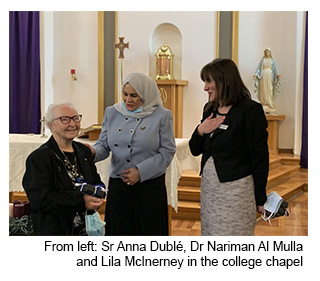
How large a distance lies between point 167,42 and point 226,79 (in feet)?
22.0

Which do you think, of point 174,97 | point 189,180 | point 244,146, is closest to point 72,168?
point 244,146

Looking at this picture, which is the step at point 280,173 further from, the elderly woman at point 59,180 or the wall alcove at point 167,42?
the elderly woman at point 59,180

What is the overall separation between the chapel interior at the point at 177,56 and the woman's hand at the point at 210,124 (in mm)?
5189

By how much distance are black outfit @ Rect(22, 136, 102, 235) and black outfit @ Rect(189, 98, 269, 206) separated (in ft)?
2.40

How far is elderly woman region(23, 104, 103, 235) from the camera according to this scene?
2.00 m

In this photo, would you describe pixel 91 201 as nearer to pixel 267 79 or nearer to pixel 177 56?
pixel 267 79

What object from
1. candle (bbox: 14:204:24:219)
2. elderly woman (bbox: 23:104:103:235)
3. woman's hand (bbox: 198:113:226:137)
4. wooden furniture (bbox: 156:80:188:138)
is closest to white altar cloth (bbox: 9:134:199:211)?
candle (bbox: 14:204:24:219)

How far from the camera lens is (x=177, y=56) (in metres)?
8.57

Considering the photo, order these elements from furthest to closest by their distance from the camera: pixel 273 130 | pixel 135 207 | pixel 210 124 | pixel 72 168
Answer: pixel 273 130 → pixel 135 207 → pixel 210 124 → pixel 72 168

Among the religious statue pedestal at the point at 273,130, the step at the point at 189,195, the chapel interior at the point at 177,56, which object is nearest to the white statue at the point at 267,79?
the religious statue pedestal at the point at 273,130

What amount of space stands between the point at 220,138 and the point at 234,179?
8.6 inches

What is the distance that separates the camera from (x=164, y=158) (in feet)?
8.04
